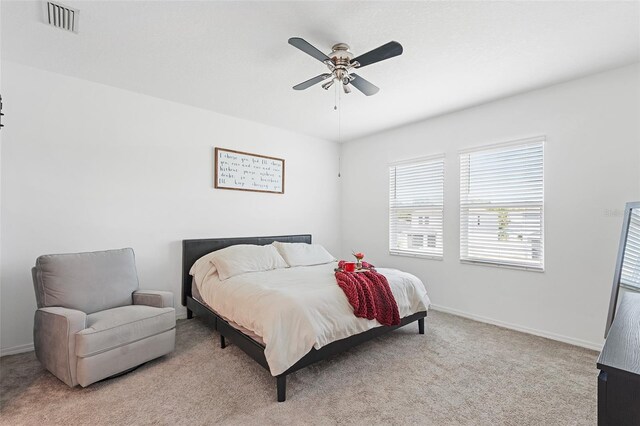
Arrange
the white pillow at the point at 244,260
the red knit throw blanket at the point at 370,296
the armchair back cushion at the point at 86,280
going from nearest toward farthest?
1. the armchair back cushion at the point at 86,280
2. the red knit throw blanket at the point at 370,296
3. the white pillow at the point at 244,260

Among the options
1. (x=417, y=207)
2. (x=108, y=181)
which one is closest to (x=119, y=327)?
(x=108, y=181)

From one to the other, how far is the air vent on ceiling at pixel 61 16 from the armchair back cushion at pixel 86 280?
5.80 feet

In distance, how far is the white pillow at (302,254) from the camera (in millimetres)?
3848

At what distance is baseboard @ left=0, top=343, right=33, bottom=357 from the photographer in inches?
106

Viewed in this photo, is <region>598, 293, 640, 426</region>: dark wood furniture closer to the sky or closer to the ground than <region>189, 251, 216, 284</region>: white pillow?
closer to the sky

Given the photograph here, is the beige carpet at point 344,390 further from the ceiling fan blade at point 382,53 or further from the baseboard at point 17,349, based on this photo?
the ceiling fan blade at point 382,53

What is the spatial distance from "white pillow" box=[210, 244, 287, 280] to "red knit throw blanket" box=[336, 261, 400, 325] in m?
1.03

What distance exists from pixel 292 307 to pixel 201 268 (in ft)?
5.51

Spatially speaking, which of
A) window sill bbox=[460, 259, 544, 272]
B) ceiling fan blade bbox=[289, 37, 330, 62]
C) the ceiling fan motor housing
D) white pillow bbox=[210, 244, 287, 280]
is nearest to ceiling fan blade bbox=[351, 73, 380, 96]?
the ceiling fan motor housing

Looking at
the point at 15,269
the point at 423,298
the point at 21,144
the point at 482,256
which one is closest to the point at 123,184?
the point at 21,144

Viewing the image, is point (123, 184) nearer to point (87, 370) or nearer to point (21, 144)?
point (21, 144)

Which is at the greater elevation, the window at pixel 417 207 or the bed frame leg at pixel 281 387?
the window at pixel 417 207

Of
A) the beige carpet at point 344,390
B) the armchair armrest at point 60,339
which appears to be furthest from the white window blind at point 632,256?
the armchair armrest at point 60,339

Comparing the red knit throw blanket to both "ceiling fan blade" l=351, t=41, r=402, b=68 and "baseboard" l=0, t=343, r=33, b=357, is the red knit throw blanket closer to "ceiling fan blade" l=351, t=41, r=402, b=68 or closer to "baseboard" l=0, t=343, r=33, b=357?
"ceiling fan blade" l=351, t=41, r=402, b=68
